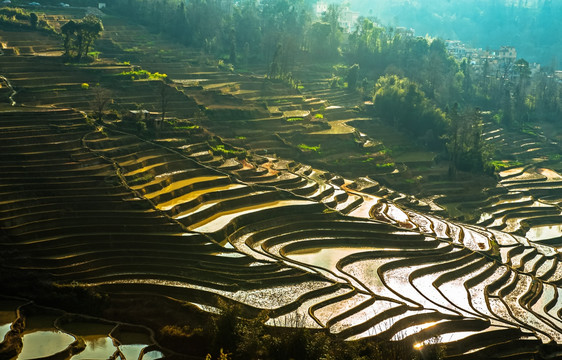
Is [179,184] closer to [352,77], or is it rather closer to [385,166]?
[385,166]

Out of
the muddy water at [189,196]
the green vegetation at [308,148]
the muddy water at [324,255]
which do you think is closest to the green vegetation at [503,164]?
the green vegetation at [308,148]

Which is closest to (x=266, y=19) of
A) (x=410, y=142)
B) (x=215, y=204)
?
(x=410, y=142)

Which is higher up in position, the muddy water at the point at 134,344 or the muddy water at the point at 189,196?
the muddy water at the point at 189,196

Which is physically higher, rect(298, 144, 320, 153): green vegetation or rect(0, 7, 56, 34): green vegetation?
rect(0, 7, 56, 34): green vegetation

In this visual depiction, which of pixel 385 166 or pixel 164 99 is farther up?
pixel 164 99

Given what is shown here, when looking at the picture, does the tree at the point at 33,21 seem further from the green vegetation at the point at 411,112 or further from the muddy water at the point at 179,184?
the green vegetation at the point at 411,112

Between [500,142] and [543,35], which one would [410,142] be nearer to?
[500,142]

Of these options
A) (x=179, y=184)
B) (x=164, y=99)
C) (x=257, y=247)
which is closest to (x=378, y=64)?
(x=164, y=99)

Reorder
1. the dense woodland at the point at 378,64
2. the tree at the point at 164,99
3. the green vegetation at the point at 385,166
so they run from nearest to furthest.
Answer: the tree at the point at 164,99 < the green vegetation at the point at 385,166 < the dense woodland at the point at 378,64

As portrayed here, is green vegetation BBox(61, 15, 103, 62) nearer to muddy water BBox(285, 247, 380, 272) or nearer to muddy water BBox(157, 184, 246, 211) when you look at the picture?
muddy water BBox(157, 184, 246, 211)

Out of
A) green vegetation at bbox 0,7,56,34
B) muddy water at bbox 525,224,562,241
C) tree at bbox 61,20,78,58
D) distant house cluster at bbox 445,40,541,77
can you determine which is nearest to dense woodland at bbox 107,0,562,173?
distant house cluster at bbox 445,40,541,77

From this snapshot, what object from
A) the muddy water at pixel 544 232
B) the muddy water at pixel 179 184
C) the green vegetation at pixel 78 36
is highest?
the green vegetation at pixel 78 36

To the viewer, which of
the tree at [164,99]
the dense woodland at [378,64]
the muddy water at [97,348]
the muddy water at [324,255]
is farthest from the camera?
the dense woodland at [378,64]
